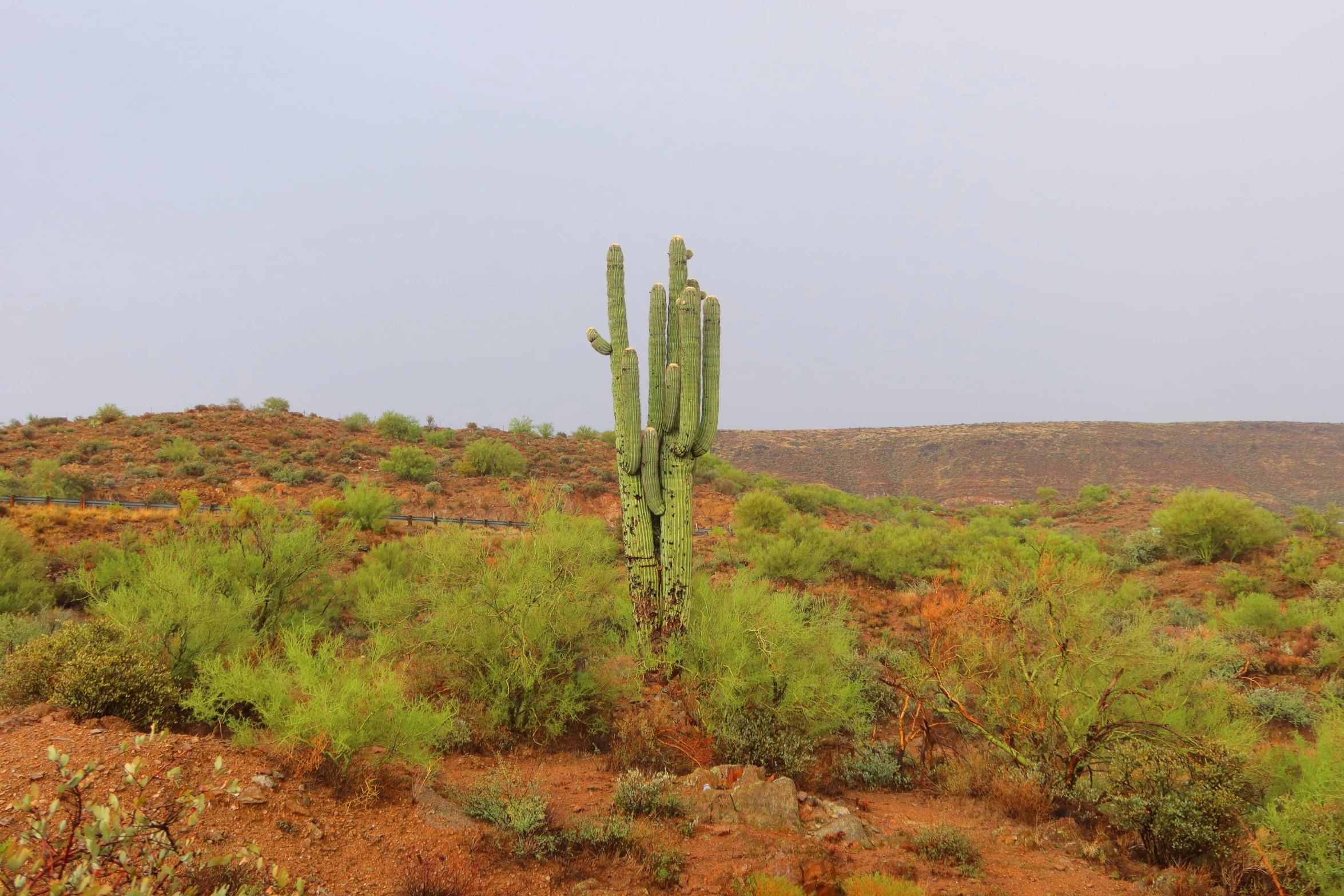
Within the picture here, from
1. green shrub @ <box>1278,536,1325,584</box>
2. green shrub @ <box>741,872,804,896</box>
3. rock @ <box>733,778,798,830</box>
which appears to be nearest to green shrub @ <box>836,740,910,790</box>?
rock @ <box>733,778,798,830</box>

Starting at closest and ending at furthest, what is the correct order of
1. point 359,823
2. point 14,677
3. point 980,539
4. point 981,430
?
point 359,823, point 14,677, point 980,539, point 981,430

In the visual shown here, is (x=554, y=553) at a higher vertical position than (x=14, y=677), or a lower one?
higher

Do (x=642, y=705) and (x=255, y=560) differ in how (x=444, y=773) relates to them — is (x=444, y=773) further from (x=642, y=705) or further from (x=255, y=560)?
(x=255, y=560)

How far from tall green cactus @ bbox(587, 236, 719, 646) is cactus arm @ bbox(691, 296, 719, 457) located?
1 cm

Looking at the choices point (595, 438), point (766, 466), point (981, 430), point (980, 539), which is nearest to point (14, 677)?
point (980, 539)

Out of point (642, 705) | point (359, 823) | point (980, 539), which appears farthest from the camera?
point (980, 539)

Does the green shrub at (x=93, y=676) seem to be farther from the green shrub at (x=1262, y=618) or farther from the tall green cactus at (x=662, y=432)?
the green shrub at (x=1262, y=618)

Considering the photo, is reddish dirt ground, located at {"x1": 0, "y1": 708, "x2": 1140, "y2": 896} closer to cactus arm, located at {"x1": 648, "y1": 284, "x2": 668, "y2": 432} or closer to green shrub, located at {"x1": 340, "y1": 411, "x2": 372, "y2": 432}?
cactus arm, located at {"x1": 648, "y1": 284, "x2": 668, "y2": 432}

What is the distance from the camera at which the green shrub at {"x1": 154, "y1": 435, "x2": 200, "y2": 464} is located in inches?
953

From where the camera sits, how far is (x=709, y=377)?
11.0 meters

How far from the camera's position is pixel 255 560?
10.0m

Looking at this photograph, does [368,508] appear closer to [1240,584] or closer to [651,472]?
[651,472]

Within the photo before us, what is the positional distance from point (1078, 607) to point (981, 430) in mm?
59803

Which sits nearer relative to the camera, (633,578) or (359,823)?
(359,823)
